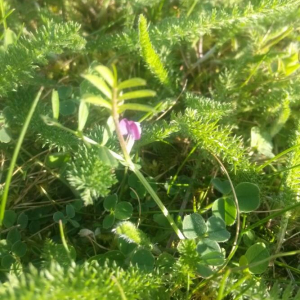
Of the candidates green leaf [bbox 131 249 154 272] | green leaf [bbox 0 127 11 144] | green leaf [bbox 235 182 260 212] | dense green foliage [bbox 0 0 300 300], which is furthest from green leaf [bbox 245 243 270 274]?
green leaf [bbox 0 127 11 144]

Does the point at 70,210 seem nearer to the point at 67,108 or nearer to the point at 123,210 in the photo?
the point at 123,210

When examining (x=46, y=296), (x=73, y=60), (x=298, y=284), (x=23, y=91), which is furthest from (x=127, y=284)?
(x=73, y=60)

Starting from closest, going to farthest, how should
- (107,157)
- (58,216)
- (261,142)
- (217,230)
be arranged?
(107,157) < (217,230) < (58,216) < (261,142)

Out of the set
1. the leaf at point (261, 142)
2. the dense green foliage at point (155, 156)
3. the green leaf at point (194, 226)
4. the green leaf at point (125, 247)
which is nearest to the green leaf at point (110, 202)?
the dense green foliage at point (155, 156)

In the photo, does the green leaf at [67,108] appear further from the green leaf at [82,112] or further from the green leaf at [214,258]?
the green leaf at [214,258]

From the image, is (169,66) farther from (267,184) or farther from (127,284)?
(127,284)

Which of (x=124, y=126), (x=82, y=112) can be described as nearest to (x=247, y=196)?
(x=124, y=126)

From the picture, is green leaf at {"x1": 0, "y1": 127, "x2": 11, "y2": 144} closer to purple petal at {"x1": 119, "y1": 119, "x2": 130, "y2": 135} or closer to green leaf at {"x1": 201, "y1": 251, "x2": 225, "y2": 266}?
purple petal at {"x1": 119, "y1": 119, "x2": 130, "y2": 135}
